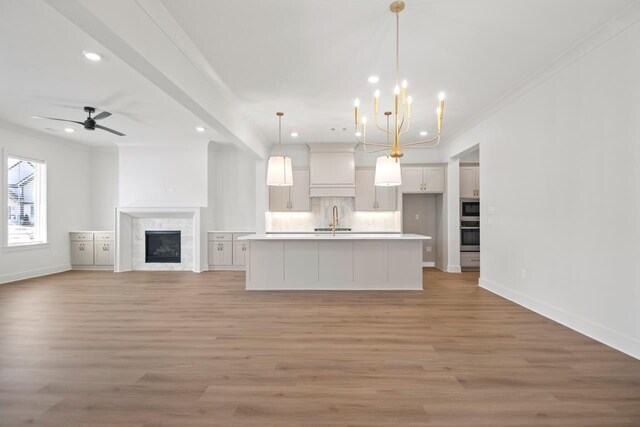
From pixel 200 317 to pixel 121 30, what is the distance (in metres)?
3.05

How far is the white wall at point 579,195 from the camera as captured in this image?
9.17ft

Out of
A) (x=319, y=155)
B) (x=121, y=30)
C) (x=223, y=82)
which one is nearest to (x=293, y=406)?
(x=121, y=30)

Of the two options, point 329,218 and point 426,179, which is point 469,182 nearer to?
point 426,179

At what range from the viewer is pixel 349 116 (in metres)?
5.53

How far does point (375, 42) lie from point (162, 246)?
6626 mm

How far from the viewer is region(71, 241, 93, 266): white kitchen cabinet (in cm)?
734

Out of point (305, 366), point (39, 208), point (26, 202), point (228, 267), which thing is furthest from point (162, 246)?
point (305, 366)

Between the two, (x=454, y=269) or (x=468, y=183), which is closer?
(x=454, y=269)

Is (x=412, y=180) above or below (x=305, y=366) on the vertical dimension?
above

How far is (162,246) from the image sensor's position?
753 centimetres

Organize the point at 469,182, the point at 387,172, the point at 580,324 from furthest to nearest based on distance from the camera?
the point at 469,182 < the point at 387,172 < the point at 580,324

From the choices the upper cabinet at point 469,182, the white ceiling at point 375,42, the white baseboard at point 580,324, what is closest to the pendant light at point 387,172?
the white ceiling at point 375,42

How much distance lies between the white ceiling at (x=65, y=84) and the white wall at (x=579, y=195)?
4983 mm

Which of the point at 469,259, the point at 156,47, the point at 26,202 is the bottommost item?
the point at 469,259
